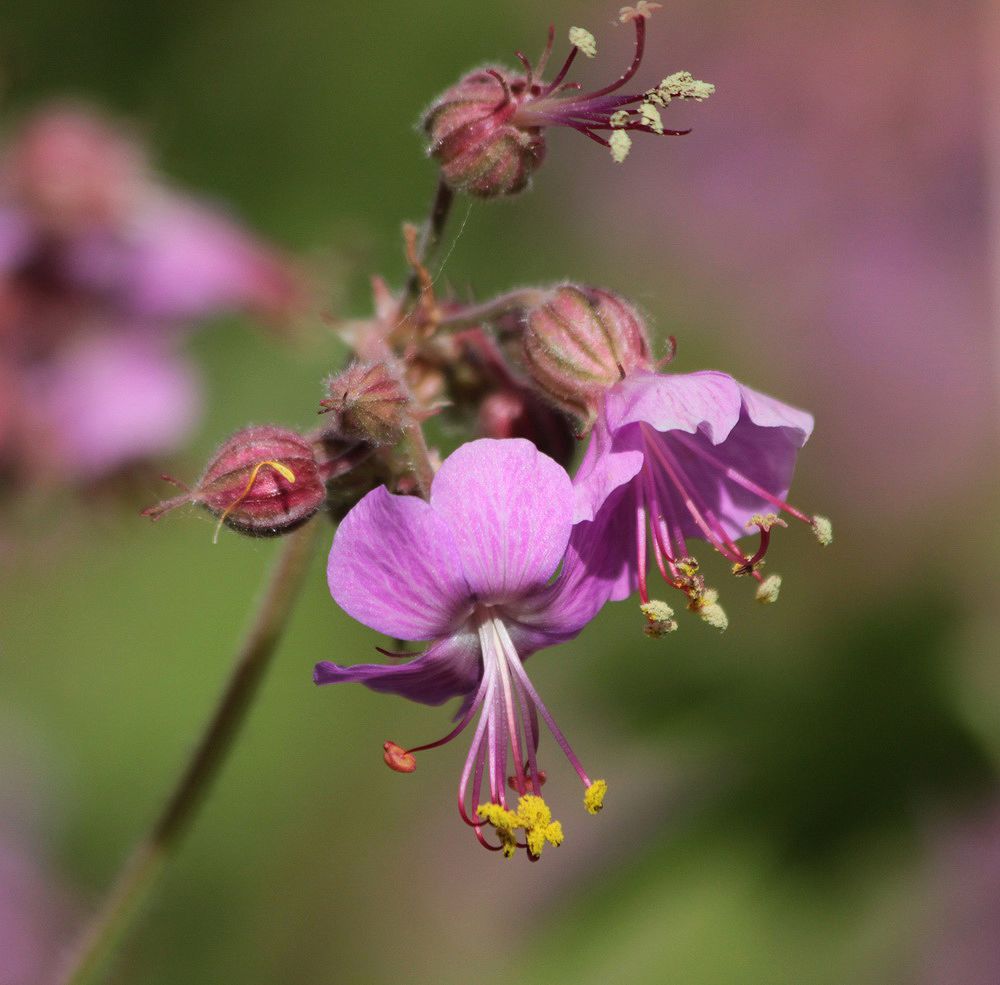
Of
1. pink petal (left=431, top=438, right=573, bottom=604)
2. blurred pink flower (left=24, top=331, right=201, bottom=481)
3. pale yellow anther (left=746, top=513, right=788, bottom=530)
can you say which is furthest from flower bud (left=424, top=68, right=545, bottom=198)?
blurred pink flower (left=24, top=331, right=201, bottom=481)

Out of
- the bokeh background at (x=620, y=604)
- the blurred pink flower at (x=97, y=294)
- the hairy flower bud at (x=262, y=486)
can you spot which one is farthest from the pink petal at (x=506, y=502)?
the blurred pink flower at (x=97, y=294)

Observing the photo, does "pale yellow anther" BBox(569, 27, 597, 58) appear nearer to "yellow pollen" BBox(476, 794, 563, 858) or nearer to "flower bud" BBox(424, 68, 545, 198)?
"flower bud" BBox(424, 68, 545, 198)

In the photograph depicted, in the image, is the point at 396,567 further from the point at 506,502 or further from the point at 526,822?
the point at 526,822

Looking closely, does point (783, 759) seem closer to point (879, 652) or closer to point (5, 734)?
point (879, 652)

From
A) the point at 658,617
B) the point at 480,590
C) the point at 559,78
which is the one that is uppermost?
the point at 559,78

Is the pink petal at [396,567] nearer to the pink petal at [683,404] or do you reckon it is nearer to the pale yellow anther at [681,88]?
the pink petal at [683,404]

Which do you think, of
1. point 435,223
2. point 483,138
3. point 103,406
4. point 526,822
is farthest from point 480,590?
point 103,406

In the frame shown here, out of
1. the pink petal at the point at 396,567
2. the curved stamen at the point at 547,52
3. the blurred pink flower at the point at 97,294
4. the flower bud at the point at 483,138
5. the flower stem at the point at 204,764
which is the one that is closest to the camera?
the pink petal at the point at 396,567
